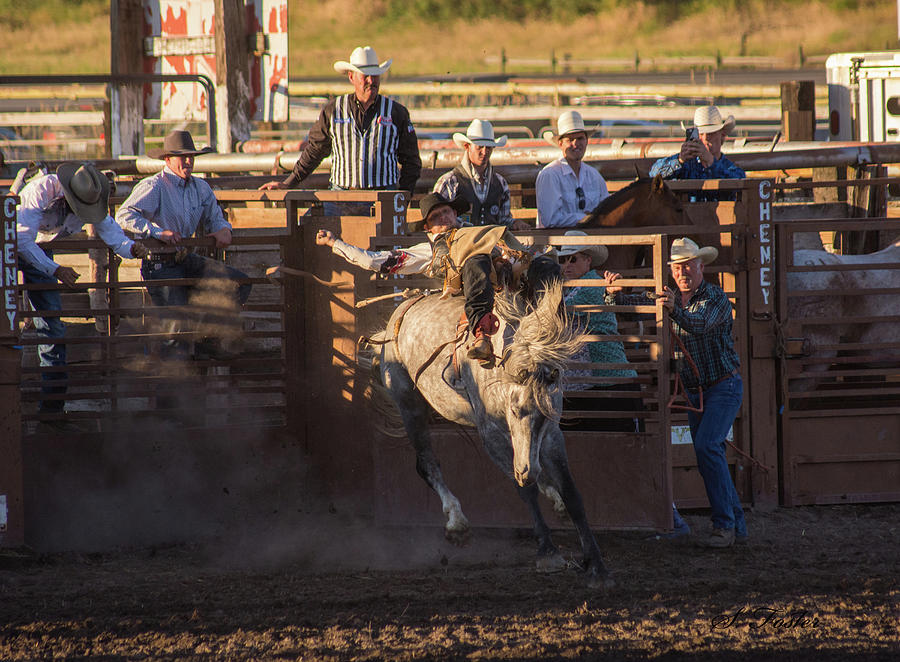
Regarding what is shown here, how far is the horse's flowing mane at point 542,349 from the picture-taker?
18.6 feet

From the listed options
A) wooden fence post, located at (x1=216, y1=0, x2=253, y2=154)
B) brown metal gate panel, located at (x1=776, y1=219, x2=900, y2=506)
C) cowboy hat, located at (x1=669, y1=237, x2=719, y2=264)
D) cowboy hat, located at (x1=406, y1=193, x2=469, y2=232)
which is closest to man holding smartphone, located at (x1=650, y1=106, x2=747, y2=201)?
brown metal gate panel, located at (x1=776, y1=219, x2=900, y2=506)

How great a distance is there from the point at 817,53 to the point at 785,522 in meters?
24.3

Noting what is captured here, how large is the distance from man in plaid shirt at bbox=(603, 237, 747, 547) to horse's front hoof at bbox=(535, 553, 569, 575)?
1.20 meters

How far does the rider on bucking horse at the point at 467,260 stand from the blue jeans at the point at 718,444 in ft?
4.98

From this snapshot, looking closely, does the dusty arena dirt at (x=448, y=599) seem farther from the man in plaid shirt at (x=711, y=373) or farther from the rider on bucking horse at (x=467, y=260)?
the rider on bucking horse at (x=467, y=260)

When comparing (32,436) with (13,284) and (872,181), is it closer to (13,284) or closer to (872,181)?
(13,284)

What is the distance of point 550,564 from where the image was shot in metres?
6.20

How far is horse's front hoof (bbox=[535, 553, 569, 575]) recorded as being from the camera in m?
6.20

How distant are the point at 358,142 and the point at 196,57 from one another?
12.6ft

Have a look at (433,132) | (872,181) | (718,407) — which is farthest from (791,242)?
(433,132)

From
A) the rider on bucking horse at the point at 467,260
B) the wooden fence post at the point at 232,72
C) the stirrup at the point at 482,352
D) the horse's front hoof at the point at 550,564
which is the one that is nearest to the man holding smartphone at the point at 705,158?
the rider on bucking horse at the point at 467,260

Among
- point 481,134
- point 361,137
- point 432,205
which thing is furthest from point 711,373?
point 361,137

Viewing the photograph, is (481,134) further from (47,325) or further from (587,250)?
(47,325)

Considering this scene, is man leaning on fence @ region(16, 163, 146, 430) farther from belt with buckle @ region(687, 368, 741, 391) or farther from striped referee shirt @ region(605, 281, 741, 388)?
belt with buckle @ region(687, 368, 741, 391)
